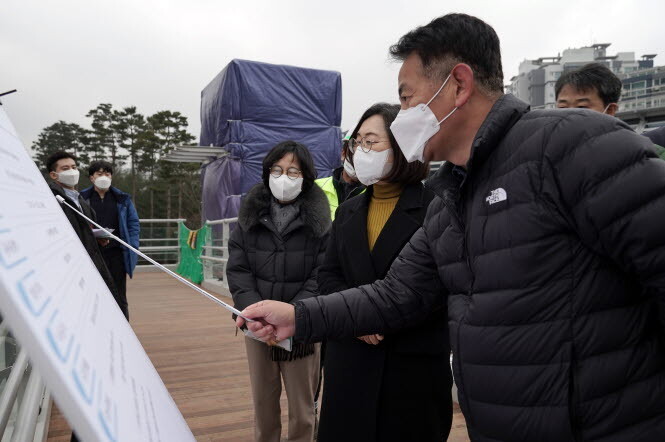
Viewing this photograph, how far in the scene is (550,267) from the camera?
994mm

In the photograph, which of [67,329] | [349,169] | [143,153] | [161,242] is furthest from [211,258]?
[143,153]

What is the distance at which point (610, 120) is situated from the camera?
0.97 meters

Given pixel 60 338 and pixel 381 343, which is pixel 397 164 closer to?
pixel 381 343

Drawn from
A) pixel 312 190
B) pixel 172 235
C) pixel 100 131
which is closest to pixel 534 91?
pixel 100 131

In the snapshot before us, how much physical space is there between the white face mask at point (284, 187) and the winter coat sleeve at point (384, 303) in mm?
1166

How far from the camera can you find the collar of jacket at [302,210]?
101 inches

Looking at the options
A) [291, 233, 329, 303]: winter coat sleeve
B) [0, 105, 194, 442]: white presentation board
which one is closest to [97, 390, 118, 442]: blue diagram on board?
[0, 105, 194, 442]: white presentation board

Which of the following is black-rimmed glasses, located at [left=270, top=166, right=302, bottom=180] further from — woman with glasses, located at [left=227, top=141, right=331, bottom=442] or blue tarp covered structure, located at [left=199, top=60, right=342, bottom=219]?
blue tarp covered structure, located at [left=199, top=60, right=342, bottom=219]

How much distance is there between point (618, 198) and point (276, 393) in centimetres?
207

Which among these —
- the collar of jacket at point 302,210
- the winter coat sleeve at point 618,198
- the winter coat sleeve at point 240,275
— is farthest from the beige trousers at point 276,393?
the winter coat sleeve at point 618,198

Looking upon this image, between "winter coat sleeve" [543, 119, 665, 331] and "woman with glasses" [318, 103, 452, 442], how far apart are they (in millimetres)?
860

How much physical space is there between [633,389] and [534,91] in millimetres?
50290

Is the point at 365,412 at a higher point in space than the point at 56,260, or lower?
lower

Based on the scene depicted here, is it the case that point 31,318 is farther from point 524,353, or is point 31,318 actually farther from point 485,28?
point 485,28
